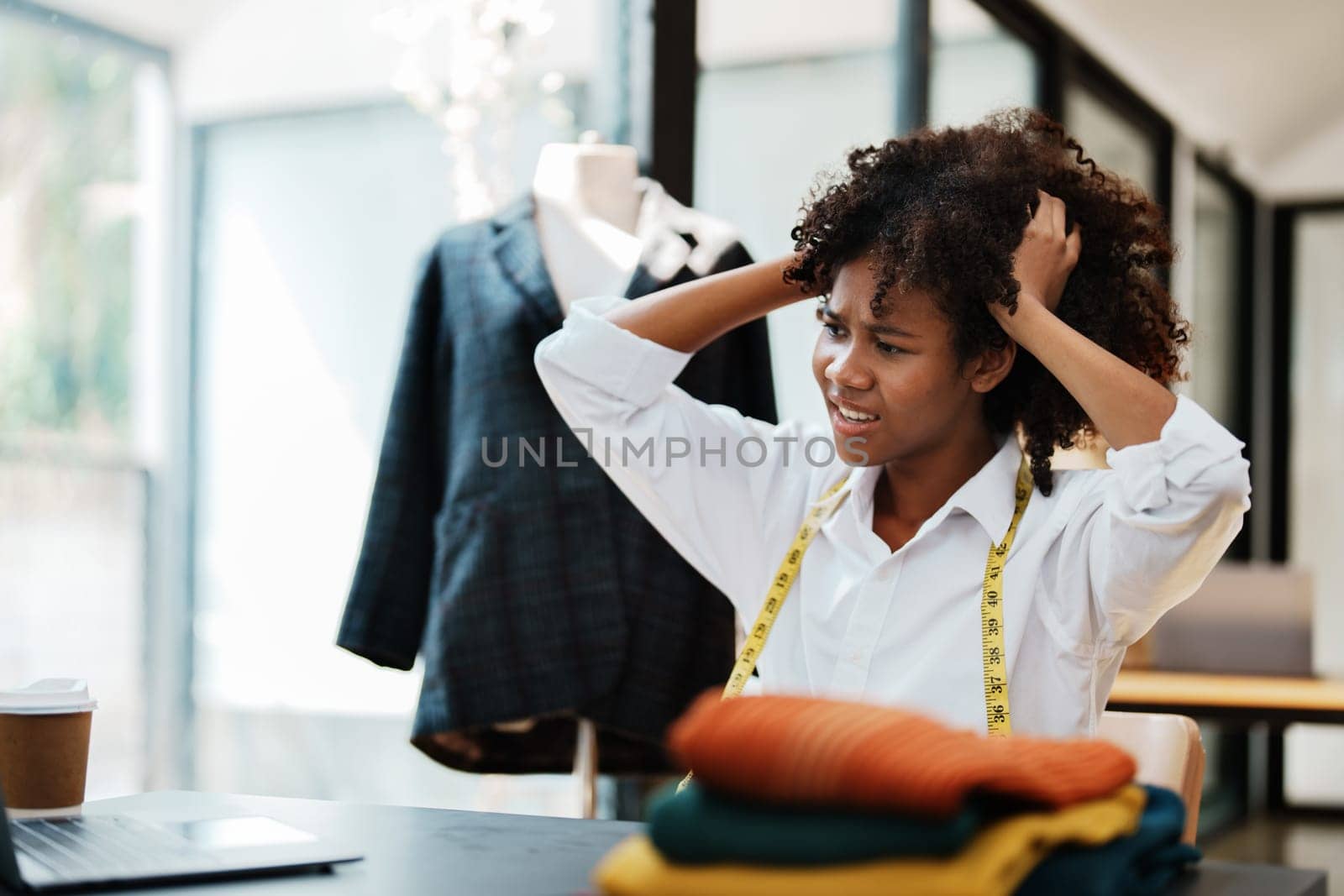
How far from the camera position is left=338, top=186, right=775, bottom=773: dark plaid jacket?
91.1 inches

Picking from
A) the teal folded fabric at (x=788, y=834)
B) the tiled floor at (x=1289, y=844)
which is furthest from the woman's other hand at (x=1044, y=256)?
the tiled floor at (x=1289, y=844)

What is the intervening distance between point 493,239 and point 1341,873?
4.14 metres

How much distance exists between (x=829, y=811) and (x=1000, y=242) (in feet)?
3.20

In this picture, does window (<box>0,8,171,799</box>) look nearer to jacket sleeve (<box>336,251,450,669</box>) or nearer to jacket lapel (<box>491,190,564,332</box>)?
jacket sleeve (<box>336,251,450,669</box>)

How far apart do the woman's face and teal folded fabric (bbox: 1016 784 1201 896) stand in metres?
0.68

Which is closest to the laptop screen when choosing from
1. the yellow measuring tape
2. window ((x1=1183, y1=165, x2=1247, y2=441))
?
the yellow measuring tape

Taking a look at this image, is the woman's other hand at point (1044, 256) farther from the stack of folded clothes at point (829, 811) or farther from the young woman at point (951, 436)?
the stack of folded clothes at point (829, 811)

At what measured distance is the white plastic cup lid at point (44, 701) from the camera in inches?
50.6

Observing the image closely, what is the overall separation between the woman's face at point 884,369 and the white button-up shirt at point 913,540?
10 cm

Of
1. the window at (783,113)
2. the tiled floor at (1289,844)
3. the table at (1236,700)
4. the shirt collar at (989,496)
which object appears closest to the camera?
the shirt collar at (989,496)

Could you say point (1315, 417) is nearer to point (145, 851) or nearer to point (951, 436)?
point (951, 436)

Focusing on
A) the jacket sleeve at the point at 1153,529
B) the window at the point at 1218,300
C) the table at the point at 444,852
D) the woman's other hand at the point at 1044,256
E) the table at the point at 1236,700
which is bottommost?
the table at the point at 1236,700

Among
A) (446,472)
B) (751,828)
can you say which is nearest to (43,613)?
(446,472)

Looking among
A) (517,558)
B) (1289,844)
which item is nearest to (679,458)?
(517,558)
